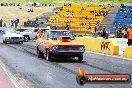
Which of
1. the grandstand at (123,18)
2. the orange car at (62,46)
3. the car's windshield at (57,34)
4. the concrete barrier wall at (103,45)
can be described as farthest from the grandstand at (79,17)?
the orange car at (62,46)

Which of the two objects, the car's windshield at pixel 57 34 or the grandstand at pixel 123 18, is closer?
the car's windshield at pixel 57 34

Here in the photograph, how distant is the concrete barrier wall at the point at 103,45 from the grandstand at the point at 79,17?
84.5 ft

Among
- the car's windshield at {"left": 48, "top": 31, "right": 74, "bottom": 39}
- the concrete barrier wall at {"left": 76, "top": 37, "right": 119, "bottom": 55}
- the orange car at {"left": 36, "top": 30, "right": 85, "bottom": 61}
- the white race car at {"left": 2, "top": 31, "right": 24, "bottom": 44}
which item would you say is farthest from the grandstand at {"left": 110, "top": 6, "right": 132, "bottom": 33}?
the orange car at {"left": 36, "top": 30, "right": 85, "bottom": 61}

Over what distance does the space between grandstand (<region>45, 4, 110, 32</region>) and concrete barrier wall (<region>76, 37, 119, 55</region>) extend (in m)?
25.8

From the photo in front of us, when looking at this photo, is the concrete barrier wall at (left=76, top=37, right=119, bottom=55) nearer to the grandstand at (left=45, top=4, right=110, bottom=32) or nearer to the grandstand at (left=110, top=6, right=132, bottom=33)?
the grandstand at (left=110, top=6, right=132, bottom=33)

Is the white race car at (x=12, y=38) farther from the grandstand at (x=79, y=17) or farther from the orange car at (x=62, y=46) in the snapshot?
the orange car at (x=62, y=46)

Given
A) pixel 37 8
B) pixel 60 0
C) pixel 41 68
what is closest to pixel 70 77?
pixel 41 68

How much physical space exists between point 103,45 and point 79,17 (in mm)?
37547

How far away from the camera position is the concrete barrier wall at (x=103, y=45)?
91.4 ft

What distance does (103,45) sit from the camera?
2988 centimetres

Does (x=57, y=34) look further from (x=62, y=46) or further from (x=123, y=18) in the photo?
(x=123, y=18)

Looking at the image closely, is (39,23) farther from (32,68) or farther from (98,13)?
(32,68)

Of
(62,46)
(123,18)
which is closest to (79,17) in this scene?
(123,18)

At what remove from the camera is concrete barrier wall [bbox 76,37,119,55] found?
27.9 metres
